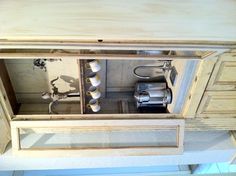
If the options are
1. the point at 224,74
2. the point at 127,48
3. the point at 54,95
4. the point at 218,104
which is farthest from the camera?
the point at 54,95

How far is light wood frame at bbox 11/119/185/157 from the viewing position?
4.37ft

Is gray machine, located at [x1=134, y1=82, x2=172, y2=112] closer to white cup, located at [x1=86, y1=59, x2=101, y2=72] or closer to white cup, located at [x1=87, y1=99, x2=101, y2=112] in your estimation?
white cup, located at [x1=87, y1=99, x2=101, y2=112]

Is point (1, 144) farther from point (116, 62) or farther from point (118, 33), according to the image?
point (118, 33)

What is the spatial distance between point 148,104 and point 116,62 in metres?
0.29

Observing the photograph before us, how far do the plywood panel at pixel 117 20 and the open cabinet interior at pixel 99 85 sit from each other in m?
0.28

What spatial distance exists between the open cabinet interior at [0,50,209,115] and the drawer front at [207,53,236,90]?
0.12 meters

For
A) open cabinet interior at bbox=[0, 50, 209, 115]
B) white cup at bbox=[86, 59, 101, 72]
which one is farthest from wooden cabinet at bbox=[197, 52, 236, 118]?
white cup at bbox=[86, 59, 101, 72]

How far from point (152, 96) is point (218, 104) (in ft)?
1.09

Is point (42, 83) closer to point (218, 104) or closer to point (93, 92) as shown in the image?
point (93, 92)

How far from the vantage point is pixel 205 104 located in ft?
4.38

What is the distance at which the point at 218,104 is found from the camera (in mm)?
1340

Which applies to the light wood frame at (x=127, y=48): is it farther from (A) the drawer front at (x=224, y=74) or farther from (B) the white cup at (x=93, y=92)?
(B) the white cup at (x=93, y=92)

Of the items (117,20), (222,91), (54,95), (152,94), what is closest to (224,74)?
(222,91)

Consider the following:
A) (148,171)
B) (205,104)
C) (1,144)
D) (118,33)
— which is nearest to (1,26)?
(118,33)
